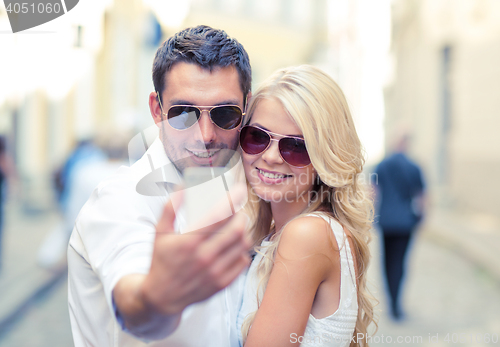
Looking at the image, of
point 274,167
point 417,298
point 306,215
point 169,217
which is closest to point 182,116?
point 274,167

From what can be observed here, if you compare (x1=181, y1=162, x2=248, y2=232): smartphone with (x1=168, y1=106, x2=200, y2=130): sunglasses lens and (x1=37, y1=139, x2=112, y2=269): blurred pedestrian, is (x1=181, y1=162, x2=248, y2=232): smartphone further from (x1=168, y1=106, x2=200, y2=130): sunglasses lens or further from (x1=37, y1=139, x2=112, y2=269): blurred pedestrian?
(x1=37, y1=139, x2=112, y2=269): blurred pedestrian

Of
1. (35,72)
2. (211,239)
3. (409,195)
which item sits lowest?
(409,195)

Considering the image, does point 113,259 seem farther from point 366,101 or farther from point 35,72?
point 366,101

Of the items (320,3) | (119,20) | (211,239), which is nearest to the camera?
(211,239)

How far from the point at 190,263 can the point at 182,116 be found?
887 mm

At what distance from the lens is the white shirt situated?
1107 mm

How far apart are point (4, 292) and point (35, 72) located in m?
4.63

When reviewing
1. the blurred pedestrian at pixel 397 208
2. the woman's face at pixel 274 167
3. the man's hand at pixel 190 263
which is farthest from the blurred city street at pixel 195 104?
the man's hand at pixel 190 263

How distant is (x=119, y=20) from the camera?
10.3 m

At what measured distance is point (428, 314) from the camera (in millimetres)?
4797

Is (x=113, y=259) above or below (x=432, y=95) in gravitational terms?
above

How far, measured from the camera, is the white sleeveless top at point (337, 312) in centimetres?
150

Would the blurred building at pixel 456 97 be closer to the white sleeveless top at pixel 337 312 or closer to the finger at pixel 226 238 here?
the white sleeveless top at pixel 337 312

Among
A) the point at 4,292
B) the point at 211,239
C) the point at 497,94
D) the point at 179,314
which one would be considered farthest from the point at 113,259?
the point at 497,94
